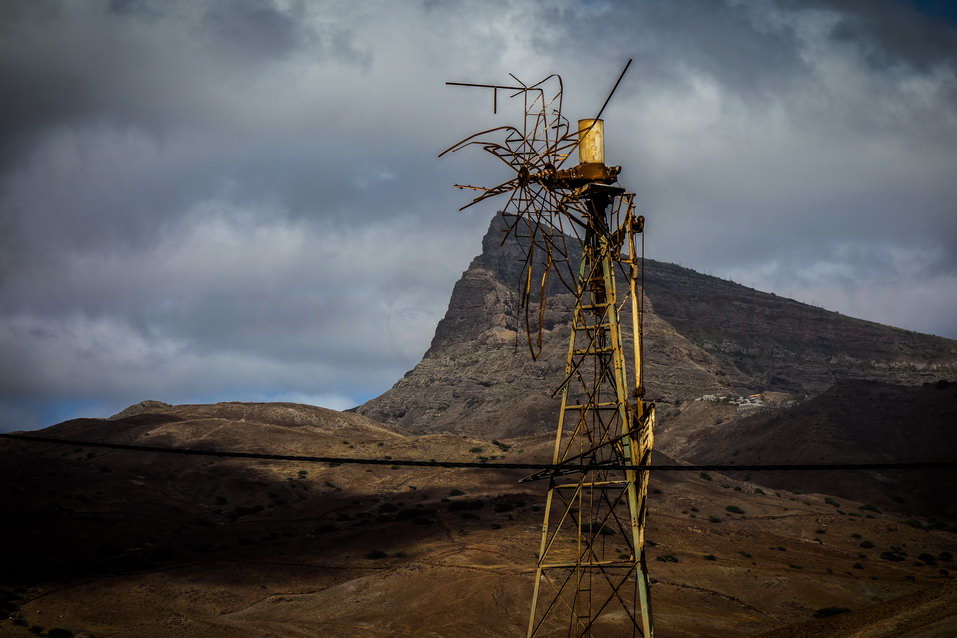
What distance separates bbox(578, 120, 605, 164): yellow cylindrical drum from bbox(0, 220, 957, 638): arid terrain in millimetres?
17430

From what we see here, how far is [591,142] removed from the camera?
15703 millimetres

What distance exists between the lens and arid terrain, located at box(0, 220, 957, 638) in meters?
40.3

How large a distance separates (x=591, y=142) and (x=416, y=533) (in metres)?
47.1

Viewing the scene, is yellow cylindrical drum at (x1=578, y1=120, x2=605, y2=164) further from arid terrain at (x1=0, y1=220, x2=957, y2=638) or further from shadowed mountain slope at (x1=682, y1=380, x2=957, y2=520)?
shadowed mountain slope at (x1=682, y1=380, x2=957, y2=520)

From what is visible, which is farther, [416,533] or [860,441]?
[860,441]

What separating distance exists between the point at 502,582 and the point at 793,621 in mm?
14811

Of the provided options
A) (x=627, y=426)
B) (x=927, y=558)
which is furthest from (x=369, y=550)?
(x=627, y=426)

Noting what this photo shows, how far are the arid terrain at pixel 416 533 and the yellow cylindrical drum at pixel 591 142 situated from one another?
1743 centimetres

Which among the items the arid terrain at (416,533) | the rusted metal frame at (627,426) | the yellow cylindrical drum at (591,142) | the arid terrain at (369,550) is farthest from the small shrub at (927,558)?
the yellow cylindrical drum at (591,142)

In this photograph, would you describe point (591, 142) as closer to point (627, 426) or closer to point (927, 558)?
point (627, 426)

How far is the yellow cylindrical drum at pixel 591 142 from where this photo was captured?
1562 cm

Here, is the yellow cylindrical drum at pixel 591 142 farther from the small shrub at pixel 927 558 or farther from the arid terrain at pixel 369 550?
the small shrub at pixel 927 558

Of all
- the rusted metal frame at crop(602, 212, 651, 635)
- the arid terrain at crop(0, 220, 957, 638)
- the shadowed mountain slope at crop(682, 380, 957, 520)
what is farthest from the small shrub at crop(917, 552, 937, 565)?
the rusted metal frame at crop(602, 212, 651, 635)

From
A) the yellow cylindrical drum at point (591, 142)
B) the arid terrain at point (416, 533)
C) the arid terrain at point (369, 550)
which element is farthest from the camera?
the arid terrain at point (369, 550)
